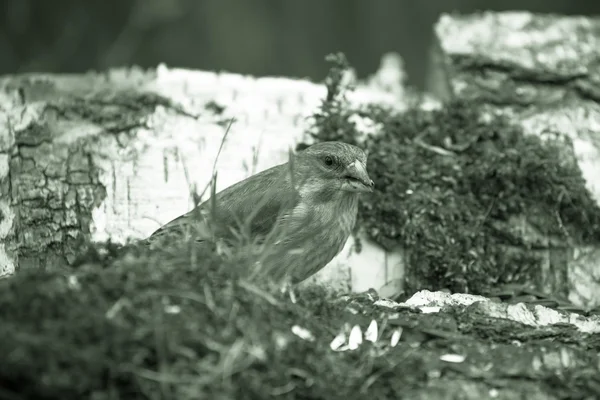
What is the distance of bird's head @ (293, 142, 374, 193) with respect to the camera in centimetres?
561

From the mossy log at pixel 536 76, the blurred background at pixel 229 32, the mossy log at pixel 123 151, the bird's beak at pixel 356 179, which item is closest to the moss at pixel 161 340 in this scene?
the bird's beak at pixel 356 179

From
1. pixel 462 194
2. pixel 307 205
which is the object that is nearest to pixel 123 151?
pixel 307 205

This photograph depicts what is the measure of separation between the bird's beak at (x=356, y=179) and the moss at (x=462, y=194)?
69 centimetres

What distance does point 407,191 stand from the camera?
639 cm

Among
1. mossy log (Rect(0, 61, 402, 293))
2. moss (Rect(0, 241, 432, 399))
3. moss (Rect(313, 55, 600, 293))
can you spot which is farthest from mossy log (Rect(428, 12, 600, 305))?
moss (Rect(0, 241, 432, 399))

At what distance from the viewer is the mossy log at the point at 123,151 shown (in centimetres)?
601

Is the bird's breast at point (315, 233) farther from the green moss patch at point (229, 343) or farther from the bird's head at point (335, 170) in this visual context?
the green moss patch at point (229, 343)

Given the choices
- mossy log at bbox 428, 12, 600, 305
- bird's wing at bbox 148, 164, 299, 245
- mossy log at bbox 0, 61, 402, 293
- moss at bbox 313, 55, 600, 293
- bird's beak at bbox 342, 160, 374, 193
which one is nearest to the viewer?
bird's wing at bbox 148, 164, 299, 245

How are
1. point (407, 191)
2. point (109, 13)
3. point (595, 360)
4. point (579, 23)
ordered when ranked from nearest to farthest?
point (595, 360) → point (407, 191) → point (579, 23) → point (109, 13)

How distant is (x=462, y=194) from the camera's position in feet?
21.3

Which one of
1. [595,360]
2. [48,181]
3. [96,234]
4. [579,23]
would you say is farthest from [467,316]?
[579,23]

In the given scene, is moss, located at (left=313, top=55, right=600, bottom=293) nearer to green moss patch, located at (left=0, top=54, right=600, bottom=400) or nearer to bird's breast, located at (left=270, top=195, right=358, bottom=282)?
bird's breast, located at (left=270, top=195, right=358, bottom=282)

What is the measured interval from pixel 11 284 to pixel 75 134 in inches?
115

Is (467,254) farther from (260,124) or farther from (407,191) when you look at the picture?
(260,124)
